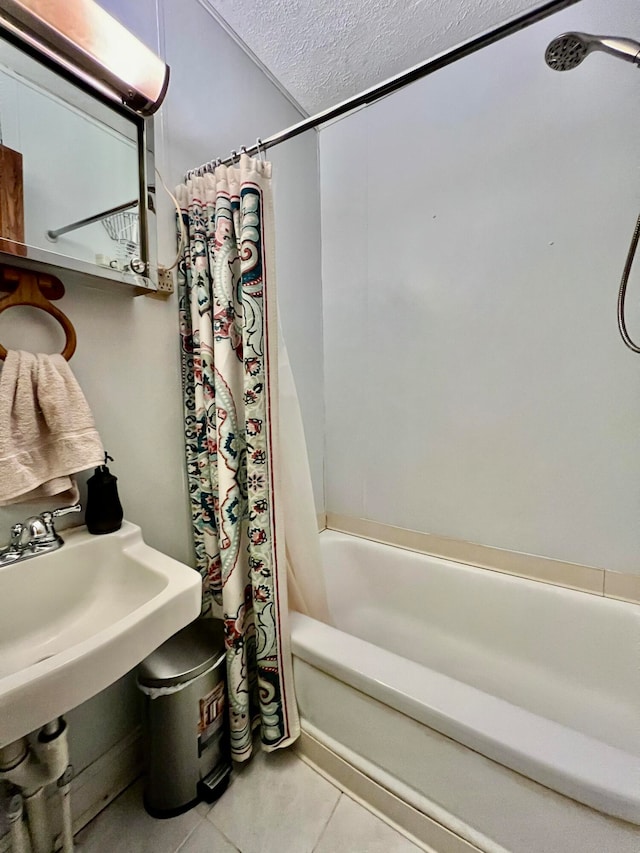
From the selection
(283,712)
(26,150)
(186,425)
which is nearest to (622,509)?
(283,712)

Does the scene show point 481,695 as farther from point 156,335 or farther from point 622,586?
point 156,335

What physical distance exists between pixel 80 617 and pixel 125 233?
0.97 meters

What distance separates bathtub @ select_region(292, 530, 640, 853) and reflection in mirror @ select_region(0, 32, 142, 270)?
47.3 inches

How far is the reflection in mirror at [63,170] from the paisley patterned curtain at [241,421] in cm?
19

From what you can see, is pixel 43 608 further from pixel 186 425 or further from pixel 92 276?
pixel 92 276

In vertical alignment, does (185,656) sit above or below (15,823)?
above

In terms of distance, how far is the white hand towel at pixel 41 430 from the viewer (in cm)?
73

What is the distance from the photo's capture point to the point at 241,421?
3.39 feet

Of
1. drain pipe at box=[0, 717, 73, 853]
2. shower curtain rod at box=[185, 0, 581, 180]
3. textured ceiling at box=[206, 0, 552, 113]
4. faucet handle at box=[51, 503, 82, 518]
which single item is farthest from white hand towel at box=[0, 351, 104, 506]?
textured ceiling at box=[206, 0, 552, 113]

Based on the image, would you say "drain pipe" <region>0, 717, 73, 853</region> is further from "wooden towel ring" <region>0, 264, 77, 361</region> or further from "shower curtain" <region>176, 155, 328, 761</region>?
"wooden towel ring" <region>0, 264, 77, 361</region>

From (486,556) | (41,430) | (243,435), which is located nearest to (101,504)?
(41,430)

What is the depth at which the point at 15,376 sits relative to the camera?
74 centimetres

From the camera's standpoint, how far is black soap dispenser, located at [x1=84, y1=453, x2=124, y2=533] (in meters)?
0.88

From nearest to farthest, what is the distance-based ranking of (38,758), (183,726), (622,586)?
(38,758), (183,726), (622,586)
